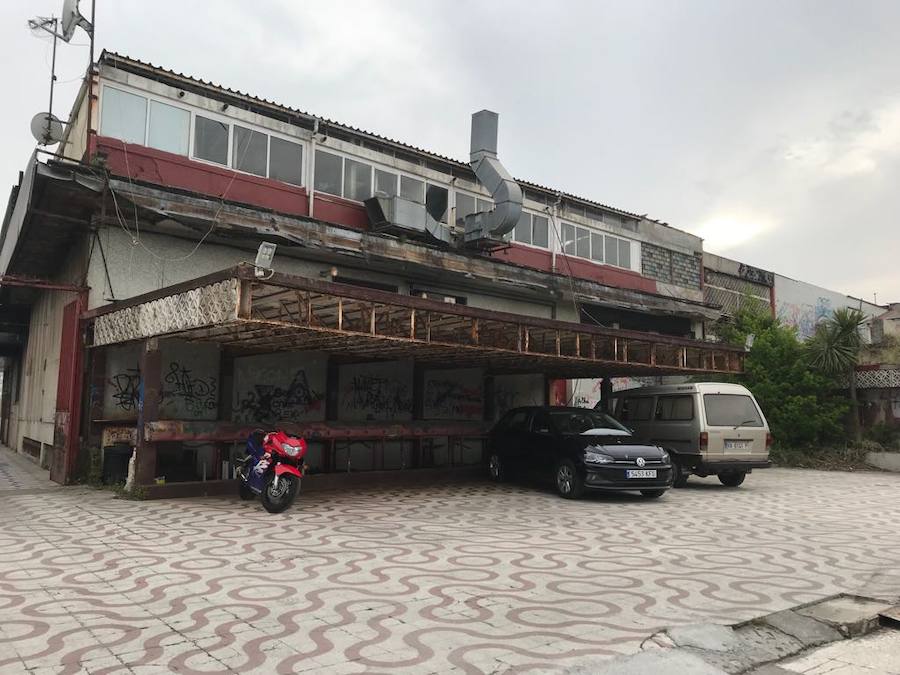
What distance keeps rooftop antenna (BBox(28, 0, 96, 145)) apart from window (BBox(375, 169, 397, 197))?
665 cm

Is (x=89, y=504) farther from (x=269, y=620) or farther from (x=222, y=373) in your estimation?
(x=269, y=620)

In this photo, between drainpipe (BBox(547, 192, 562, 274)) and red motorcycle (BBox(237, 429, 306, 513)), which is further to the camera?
drainpipe (BBox(547, 192, 562, 274))

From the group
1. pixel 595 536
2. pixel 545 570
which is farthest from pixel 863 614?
pixel 595 536

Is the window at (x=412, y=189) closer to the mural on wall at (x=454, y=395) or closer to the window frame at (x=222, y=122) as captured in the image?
the window frame at (x=222, y=122)

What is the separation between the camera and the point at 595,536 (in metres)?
8.18

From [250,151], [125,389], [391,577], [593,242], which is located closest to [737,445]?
[391,577]

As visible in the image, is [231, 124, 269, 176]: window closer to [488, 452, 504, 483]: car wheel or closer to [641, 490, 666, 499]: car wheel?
[488, 452, 504, 483]: car wheel

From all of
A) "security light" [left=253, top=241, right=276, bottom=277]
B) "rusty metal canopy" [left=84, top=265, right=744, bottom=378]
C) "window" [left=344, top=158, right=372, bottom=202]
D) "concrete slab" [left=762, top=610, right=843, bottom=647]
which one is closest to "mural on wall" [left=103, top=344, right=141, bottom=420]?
"rusty metal canopy" [left=84, top=265, right=744, bottom=378]

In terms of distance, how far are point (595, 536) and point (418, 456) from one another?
8021 millimetres

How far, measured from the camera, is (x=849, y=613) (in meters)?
5.10

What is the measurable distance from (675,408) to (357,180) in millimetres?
9021

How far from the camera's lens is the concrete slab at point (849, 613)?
488cm

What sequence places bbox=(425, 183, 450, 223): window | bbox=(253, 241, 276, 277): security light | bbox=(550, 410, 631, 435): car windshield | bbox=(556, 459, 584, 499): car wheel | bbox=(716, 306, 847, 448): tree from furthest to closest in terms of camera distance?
bbox=(716, 306, 847, 448): tree, bbox=(425, 183, 450, 223): window, bbox=(550, 410, 631, 435): car windshield, bbox=(556, 459, 584, 499): car wheel, bbox=(253, 241, 276, 277): security light

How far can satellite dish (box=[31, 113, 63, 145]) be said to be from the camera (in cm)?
1327
